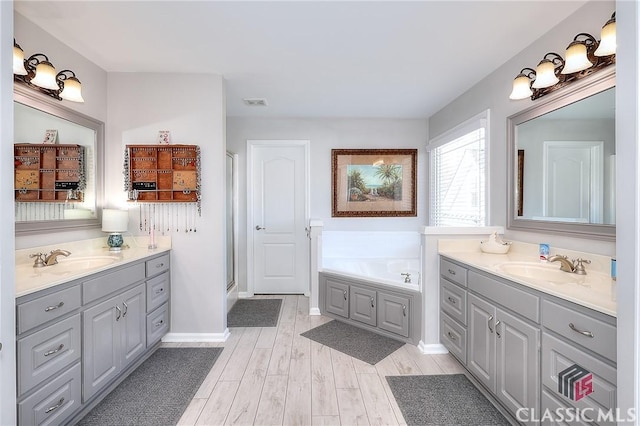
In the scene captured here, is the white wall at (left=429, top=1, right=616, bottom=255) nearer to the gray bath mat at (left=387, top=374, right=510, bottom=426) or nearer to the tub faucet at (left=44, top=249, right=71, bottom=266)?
the gray bath mat at (left=387, top=374, right=510, bottom=426)

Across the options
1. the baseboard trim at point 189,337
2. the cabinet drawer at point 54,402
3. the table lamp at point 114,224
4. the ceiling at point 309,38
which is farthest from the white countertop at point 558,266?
the table lamp at point 114,224

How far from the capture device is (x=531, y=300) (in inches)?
60.7

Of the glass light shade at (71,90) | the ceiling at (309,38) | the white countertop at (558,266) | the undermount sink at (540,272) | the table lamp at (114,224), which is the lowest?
the undermount sink at (540,272)

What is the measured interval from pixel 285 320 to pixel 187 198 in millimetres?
1666

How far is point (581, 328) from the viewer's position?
128cm

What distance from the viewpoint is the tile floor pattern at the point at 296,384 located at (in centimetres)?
180

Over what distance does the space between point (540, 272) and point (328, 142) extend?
9.35 ft

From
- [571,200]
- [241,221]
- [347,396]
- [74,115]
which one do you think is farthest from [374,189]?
[74,115]

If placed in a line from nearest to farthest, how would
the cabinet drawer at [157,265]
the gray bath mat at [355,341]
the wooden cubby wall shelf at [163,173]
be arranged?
the cabinet drawer at [157,265] < the gray bath mat at [355,341] < the wooden cubby wall shelf at [163,173]

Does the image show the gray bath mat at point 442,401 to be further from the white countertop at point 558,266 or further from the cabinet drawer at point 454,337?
the white countertop at point 558,266

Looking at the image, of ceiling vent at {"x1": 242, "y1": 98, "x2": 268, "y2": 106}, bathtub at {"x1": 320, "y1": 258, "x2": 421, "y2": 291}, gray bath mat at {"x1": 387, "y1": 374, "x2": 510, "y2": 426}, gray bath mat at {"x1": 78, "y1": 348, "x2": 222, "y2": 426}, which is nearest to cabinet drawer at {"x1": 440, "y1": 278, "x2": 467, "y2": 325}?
bathtub at {"x1": 320, "y1": 258, "x2": 421, "y2": 291}

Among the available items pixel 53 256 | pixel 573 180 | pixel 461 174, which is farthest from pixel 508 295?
pixel 53 256

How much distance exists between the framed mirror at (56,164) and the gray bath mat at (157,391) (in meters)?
1.24

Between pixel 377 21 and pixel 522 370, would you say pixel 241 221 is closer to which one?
pixel 377 21
